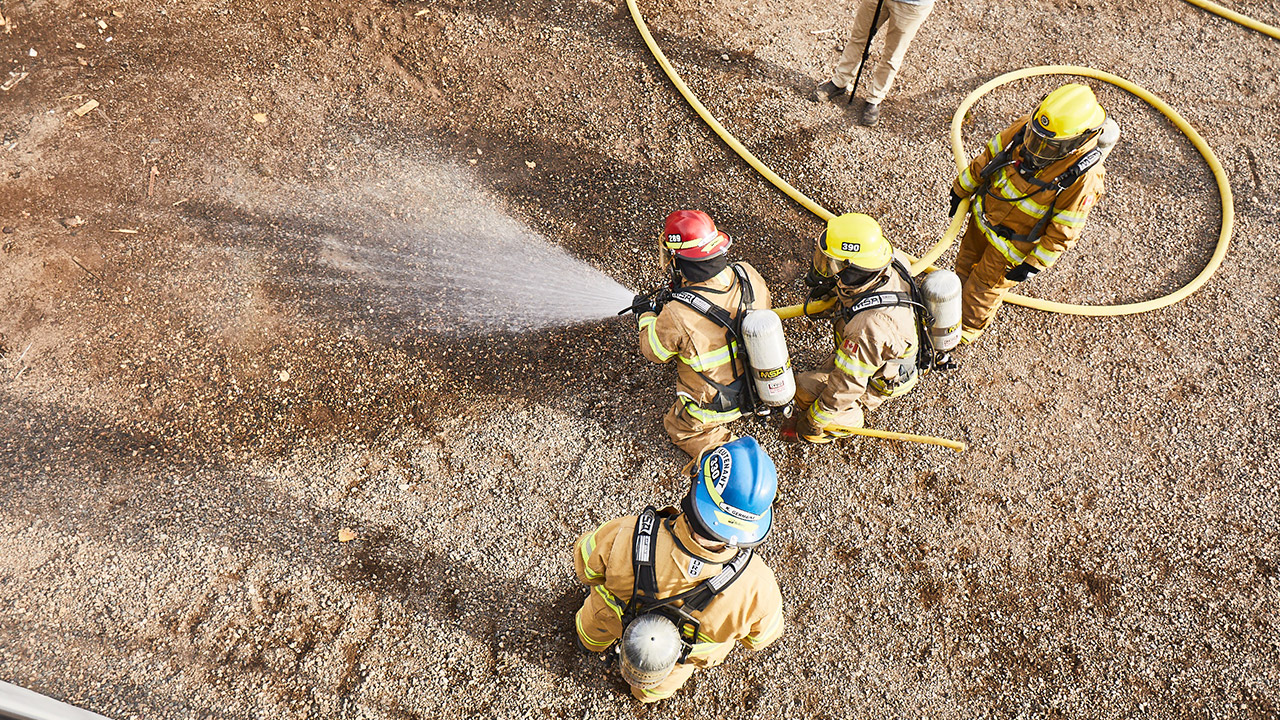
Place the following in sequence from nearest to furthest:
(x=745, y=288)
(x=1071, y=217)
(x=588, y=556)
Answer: (x=588, y=556) → (x=745, y=288) → (x=1071, y=217)

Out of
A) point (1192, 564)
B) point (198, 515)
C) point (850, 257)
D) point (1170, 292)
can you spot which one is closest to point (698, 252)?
point (850, 257)

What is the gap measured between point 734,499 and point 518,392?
289 cm

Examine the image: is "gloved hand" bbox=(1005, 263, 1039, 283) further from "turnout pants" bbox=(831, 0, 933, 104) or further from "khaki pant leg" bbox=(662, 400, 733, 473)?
"turnout pants" bbox=(831, 0, 933, 104)

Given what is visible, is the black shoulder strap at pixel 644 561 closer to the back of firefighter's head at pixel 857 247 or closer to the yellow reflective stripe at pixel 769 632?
the yellow reflective stripe at pixel 769 632

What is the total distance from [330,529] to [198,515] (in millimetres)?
892

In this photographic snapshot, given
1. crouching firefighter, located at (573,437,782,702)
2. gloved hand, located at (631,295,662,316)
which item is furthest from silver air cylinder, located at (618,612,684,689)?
gloved hand, located at (631,295,662,316)

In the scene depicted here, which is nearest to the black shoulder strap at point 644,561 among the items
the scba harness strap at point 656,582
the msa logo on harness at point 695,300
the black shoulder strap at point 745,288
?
the scba harness strap at point 656,582

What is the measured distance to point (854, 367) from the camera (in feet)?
15.3

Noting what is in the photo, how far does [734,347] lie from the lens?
177 inches

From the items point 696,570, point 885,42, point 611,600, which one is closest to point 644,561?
point 696,570

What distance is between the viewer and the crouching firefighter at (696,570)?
10.3 feet

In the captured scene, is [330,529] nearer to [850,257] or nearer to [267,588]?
[267,588]

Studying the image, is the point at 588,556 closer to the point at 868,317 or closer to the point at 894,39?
the point at 868,317

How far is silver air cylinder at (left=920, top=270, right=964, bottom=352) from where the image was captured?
446 cm
